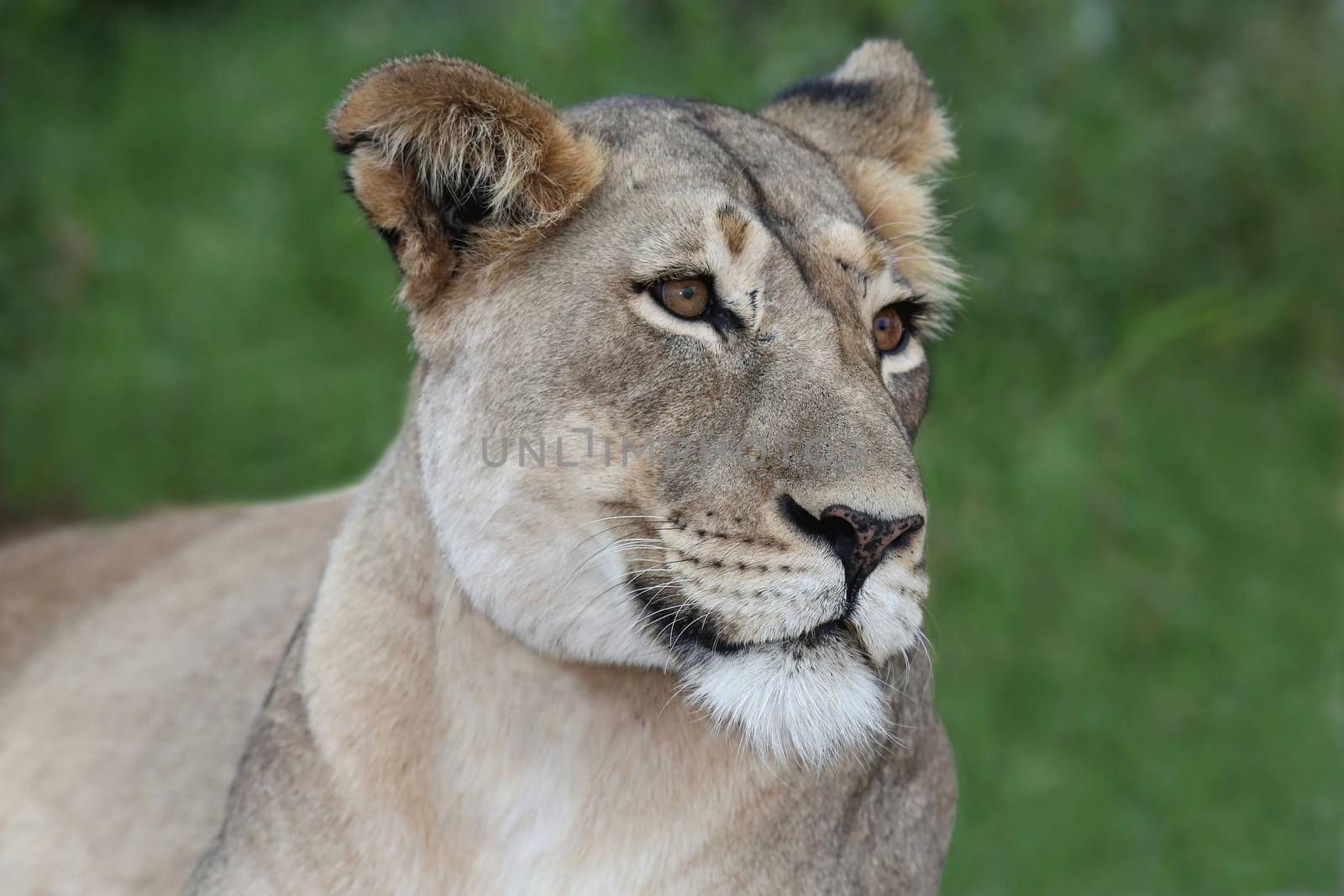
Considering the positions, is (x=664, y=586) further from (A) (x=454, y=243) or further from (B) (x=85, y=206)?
(B) (x=85, y=206)

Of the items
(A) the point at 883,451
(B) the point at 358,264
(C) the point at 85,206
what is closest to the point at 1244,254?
(B) the point at 358,264

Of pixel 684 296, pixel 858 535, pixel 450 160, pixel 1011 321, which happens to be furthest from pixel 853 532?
pixel 1011 321

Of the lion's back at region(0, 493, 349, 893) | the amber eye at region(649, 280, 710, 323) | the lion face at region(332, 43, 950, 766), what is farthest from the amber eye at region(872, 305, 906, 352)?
the lion's back at region(0, 493, 349, 893)

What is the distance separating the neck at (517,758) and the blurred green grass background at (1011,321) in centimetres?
299

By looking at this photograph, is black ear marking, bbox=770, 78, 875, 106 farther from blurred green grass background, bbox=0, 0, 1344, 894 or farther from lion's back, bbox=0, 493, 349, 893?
blurred green grass background, bbox=0, 0, 1344, 894

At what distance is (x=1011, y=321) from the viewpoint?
257 inches

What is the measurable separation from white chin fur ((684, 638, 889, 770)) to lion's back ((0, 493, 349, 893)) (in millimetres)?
1385

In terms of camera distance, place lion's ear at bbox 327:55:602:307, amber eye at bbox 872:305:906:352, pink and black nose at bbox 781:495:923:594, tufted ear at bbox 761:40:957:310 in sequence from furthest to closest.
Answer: tufted ear at bbox 761:40:957:310 < amber eye at bbox 872:305:906:352 < lion's ear at bbox 327:55:602:307 < pink and black nose at bbox 781:495:923:594

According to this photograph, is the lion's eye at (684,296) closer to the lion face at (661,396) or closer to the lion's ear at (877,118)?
the lion face at (661,396)

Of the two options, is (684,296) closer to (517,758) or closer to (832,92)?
(517,758)

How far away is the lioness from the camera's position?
2.18m

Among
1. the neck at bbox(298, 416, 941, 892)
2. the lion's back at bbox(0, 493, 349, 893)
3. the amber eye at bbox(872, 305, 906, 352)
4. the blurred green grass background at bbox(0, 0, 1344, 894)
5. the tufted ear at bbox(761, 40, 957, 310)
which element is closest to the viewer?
the neck at bbox(298, 416, 941, 892)

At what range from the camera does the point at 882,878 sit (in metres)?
2.65

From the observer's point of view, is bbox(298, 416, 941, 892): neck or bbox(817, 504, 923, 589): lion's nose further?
bbox(298, 416, 941, 892): neck
